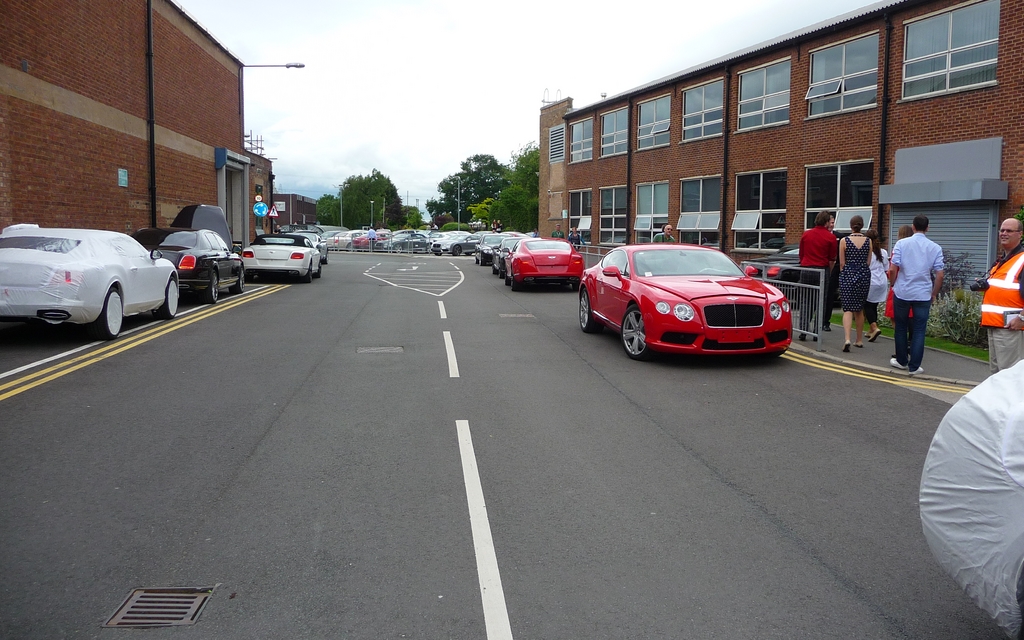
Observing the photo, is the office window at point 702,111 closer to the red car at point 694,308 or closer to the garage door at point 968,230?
the garage door at point 968,230

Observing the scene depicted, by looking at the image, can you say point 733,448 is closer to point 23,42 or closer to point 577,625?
point 577,625

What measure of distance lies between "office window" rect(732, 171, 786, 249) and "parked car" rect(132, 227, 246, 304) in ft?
52.6

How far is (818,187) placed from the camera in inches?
945

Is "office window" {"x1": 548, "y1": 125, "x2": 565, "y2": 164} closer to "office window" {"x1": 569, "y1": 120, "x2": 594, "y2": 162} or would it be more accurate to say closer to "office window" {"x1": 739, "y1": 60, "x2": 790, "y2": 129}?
"office window" {"x1": 569, "y1": 120, "x2": 594, "y2": 162}

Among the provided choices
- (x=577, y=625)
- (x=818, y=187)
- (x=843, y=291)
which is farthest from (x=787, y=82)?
(x=577, y=625)

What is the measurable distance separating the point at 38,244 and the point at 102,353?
6.11 feet

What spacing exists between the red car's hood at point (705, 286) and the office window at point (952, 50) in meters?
11.6

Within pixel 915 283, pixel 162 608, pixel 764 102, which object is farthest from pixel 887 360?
pixel 764 102

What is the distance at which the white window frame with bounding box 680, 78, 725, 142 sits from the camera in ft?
94.7

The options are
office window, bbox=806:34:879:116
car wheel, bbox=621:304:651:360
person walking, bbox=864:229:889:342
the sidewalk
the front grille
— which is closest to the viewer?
the sidewalk

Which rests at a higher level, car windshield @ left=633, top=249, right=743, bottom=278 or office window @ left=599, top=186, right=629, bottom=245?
office window @ left=599, top=186, right=629, bottom=245

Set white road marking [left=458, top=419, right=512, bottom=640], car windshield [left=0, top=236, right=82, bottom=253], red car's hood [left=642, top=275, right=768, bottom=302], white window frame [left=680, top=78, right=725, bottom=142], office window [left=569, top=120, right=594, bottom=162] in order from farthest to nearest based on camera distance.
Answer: office window [left=569, top=120, right=594, bottom=162] → white window frame [left=680, top=78, right=725, bottom=142] → car windshield [left=0, top=236, right=82, bottom=253] → red car's hood [left=642, top=275, right=768, bottom=302] → white road marking [left=458, top=419, right=512, bottom=640]

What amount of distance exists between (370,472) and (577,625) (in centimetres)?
252

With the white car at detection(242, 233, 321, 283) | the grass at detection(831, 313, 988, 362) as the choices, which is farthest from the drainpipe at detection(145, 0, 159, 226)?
the grass at detection(831, 313, 988, 362)
